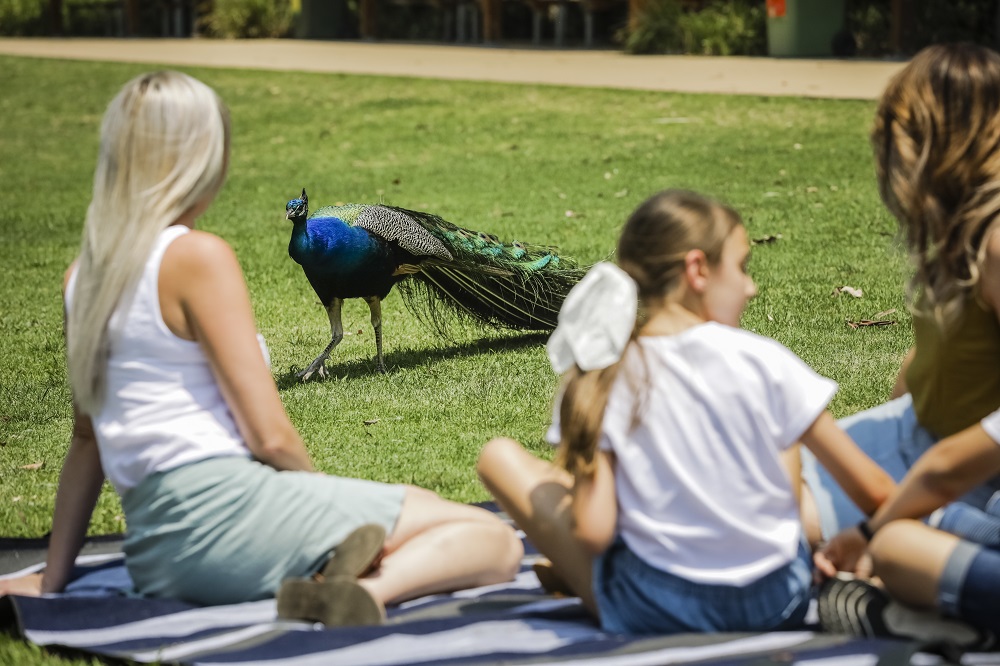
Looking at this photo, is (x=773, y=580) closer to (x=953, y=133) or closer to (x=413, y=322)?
(x=953, y=133)

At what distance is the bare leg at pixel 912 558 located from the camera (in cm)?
260

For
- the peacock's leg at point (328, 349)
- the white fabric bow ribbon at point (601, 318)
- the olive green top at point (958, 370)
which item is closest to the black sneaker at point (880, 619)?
the olive green top at point (958, 370)

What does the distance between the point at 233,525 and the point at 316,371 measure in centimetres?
284

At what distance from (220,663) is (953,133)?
6.19 feet

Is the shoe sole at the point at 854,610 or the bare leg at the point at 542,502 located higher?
the bare leg at the point at 542,502

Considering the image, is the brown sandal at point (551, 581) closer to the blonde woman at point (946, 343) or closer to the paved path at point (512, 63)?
the blonde woman at point (946, 343)

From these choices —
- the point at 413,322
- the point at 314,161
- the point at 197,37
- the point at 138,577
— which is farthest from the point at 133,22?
the point at 138,577

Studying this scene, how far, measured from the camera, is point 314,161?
41.0 ft

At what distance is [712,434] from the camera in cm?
262

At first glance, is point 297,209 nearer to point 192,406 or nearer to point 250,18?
point 192,406

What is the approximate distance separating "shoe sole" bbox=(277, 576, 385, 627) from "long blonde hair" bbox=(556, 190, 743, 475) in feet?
1.77

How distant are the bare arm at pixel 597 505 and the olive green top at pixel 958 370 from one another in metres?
0.81

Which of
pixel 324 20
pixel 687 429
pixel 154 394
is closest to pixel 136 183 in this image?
pixel 154 394

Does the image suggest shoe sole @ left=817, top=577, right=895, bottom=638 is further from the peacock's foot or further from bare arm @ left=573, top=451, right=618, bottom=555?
the peacock's foot
